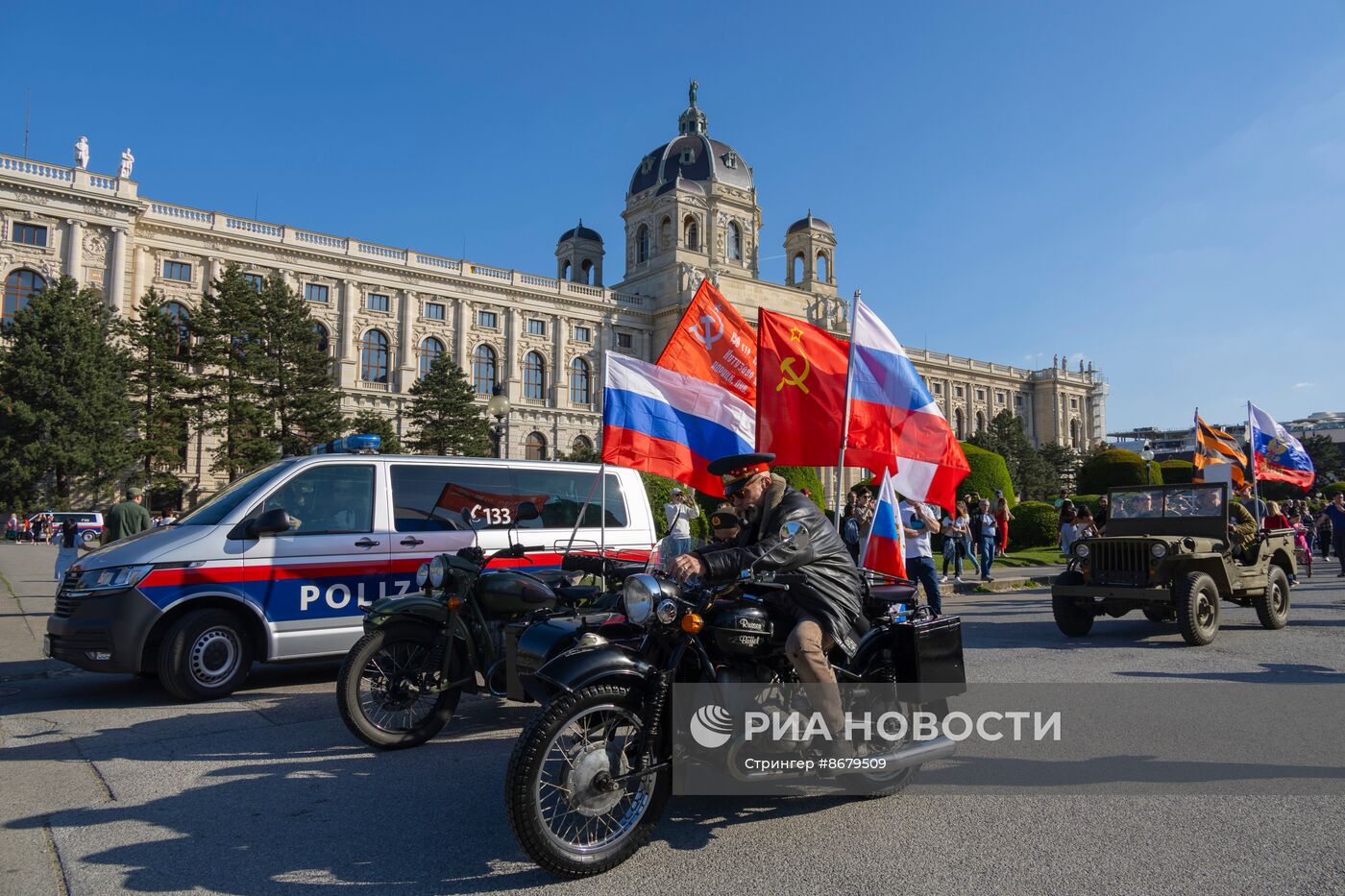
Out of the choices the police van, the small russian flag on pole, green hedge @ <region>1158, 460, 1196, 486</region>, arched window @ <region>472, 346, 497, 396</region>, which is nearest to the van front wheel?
the police van

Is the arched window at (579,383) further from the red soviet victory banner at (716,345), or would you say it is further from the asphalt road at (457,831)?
the asphalt road at (457,831)

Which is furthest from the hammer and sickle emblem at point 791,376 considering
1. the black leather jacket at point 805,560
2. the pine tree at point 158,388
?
A: the pine tree at point 158,388

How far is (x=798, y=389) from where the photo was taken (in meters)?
8.92

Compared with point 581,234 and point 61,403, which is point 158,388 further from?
point 581,234

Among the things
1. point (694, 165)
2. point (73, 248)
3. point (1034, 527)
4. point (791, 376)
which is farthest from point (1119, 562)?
point (694, 165)

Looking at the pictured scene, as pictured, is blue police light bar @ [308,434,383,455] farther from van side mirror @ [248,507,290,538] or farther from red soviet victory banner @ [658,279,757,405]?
red soviet victory banner @ [658,279,757,405]

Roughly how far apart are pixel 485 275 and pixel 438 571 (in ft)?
192

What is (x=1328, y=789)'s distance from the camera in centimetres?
438

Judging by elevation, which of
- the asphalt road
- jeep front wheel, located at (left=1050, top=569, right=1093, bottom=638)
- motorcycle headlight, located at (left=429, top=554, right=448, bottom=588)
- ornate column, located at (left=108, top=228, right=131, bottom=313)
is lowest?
the asphalt road

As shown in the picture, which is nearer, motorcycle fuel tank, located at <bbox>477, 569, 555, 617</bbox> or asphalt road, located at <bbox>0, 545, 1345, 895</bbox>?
asphalt road, located at <bbox>0, 545, 1345, 895</bbox>

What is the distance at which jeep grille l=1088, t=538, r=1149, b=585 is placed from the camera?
988 cm

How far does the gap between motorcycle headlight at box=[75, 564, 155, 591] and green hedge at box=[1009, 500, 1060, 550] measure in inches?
1119

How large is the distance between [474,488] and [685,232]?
6867 centimetres

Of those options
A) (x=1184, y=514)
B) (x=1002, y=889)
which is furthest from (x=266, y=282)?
(x=1002, y=889)
